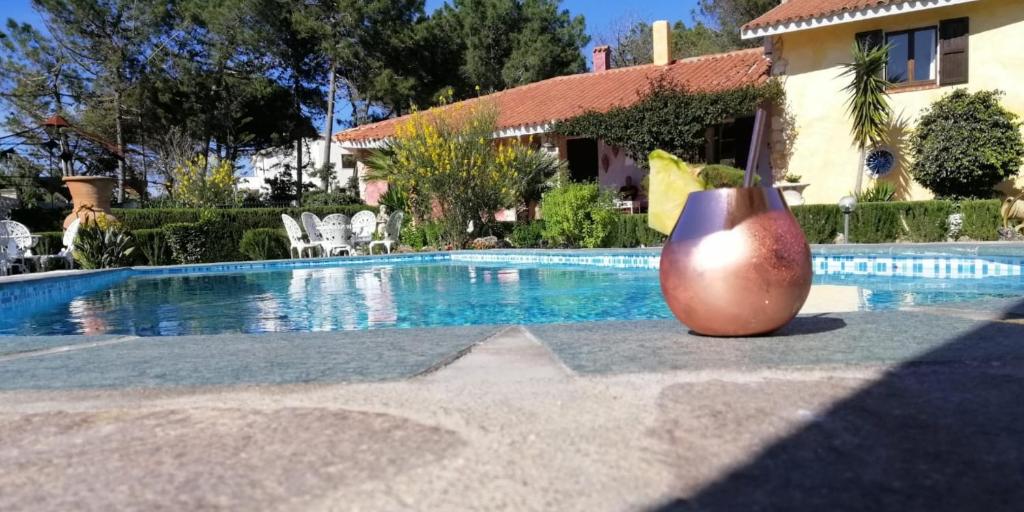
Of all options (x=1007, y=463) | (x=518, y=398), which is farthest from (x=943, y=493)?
(x=518, y=398)

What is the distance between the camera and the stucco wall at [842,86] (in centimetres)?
1459

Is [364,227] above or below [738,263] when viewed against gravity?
above

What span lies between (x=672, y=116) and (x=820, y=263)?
6.99 m

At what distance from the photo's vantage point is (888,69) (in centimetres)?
1572

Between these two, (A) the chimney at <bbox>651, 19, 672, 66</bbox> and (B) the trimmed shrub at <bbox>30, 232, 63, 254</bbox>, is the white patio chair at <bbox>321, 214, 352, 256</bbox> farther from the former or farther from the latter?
(A) the chimney at <bbox>651, 19, 672, 66</bbox>

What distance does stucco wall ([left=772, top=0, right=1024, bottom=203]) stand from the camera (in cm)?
1459

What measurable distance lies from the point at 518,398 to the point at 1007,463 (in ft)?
4.18

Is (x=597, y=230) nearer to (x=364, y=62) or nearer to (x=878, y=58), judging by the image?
(x=878, y=58)

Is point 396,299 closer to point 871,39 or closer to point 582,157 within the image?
point 871,39

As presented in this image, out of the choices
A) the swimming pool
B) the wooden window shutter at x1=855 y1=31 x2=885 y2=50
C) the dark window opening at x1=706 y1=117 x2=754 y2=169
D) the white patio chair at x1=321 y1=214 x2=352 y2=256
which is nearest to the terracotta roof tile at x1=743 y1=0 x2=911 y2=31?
the wooden window shutter at x1=855 y1=31 x2=885 y2=50

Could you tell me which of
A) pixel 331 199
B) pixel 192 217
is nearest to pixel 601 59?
pixel 331 199

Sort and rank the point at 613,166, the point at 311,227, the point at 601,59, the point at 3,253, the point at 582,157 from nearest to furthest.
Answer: the point at 3,253, the point at 311,227, the point at 613,166, the point at 582,157, the point at 601,59

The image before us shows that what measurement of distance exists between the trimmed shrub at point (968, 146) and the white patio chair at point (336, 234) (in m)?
11.6

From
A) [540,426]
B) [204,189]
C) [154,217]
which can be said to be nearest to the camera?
[540,426]
